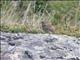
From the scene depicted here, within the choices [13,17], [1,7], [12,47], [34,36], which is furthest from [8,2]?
[12,47]

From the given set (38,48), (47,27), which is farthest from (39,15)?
(38,48)

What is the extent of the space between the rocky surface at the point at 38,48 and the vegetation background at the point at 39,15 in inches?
18.6

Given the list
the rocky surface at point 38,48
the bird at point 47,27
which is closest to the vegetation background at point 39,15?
the bird at point 47,27

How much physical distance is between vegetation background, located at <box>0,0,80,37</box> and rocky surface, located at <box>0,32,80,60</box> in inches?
18.6

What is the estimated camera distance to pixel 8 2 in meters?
4.96

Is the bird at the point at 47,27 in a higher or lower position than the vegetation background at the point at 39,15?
lower

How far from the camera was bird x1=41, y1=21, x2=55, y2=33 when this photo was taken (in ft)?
14.5

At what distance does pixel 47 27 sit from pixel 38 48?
45.6 inches

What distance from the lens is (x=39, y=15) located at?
468cm

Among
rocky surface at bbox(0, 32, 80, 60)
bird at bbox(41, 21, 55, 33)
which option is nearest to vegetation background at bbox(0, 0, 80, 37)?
bird at bbox(41, 21, 55, 33)

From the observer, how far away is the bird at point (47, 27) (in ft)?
14.5

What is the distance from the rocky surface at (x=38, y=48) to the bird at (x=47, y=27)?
46cm

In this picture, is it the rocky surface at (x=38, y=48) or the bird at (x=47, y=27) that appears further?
the bird at (x=47, y=27)

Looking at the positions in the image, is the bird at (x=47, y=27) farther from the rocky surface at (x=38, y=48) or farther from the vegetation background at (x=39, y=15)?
the rocky surface at (x=38, y=48)
